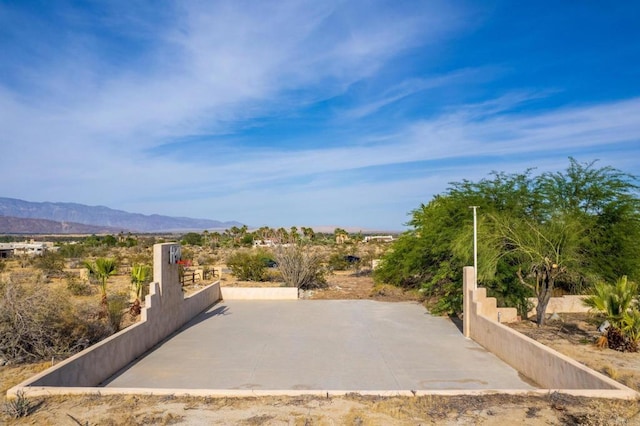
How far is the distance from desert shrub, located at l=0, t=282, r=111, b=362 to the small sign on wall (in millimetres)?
3155

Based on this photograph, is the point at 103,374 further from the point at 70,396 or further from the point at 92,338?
the point at 92,338

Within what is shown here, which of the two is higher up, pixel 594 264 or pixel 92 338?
pixel 594 264

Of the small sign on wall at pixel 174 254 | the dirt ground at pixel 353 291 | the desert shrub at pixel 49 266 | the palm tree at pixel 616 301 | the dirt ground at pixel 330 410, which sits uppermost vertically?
the small sign on wall at pixel 174 254

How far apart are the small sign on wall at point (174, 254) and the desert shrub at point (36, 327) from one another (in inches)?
124

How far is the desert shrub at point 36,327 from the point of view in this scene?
1177 centimetres

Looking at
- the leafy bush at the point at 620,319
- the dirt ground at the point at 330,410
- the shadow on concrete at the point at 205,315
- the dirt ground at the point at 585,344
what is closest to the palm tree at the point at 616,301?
the leafy bush at the point at 620,319

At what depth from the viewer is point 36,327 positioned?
12.0m

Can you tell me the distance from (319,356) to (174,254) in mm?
6173

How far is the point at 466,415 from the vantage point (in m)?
7.64

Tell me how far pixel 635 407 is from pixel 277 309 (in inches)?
578

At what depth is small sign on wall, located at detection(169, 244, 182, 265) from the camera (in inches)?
612

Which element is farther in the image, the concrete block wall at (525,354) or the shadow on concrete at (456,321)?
the shadow on concrete at (456,321)

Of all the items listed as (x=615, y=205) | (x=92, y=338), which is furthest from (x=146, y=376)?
(x=615, y=205)

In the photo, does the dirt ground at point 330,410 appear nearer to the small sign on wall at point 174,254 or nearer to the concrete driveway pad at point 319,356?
the concrete driveway pad at point 319,356
